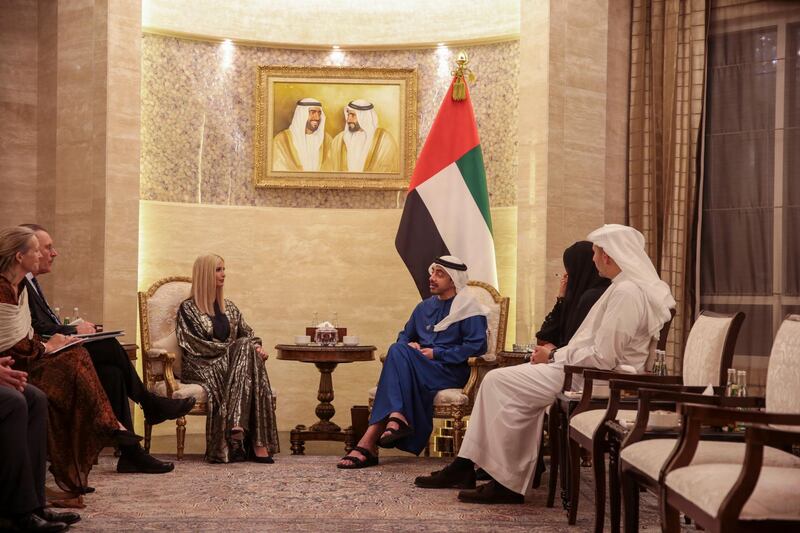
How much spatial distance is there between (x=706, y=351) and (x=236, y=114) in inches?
193

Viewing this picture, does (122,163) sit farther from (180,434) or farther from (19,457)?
(19,457)

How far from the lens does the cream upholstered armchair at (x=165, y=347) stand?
6.09 m

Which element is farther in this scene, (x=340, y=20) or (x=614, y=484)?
(x=340, y=20)

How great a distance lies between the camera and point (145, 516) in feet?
14.1

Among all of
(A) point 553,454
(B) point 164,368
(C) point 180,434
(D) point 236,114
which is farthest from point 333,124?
(A) point 553,454

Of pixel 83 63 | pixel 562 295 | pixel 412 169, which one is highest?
pixel 83 63

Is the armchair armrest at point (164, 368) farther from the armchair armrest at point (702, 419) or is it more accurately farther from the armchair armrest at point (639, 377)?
the armchair armrest at point (702, 419)

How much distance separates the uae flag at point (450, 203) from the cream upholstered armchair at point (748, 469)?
13.3 feet

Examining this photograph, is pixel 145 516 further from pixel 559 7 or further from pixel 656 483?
pixel 559 7

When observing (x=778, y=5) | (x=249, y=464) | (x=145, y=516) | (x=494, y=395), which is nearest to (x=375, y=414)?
(x=249, y=464)

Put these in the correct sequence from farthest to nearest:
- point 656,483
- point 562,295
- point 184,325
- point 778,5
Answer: point 778,5 < point 184,325 < point 562,295 < point 656,483

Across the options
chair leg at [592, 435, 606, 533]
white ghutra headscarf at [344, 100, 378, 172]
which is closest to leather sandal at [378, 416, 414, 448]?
chair leg at [592, 435, 606, 533]

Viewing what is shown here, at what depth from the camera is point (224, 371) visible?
20.4 ft

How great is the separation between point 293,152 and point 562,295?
3016mm
